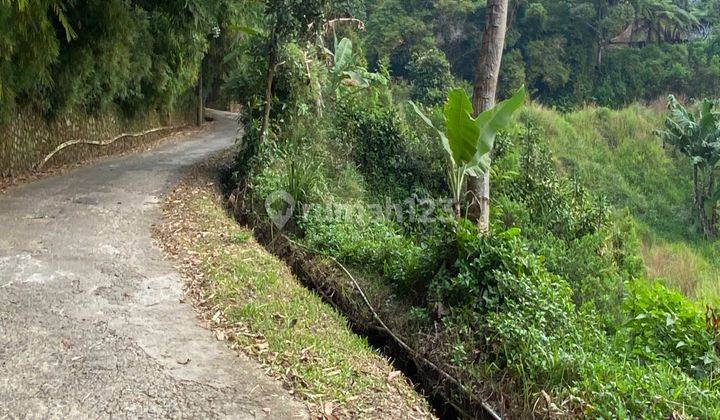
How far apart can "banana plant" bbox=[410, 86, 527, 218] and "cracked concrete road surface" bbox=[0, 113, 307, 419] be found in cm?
371

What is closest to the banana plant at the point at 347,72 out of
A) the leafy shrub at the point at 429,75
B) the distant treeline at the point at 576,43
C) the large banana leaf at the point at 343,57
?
the large banana leaf at the point at 343,57

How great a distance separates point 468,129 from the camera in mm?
6910

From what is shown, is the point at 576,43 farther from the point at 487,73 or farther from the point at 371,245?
the point at 371,245

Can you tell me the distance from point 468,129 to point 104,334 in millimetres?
4610

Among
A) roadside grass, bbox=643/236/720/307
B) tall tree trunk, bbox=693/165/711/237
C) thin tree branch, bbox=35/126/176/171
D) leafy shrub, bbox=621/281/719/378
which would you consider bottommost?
roadside grass, bbox=643/236/720/307

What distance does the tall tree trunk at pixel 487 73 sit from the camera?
8.20 meters

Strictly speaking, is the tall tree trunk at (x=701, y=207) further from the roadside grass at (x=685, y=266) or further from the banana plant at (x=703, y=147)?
the roadside grass at (x=685, y=266)

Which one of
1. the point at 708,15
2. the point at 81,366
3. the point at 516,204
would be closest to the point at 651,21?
the point at 708,15

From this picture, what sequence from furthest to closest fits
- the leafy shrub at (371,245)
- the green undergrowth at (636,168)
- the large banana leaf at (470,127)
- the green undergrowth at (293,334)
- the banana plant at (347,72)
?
the green undergrowth at (636,168) → the banana plant at (347,72) → the large banana leaf at (470,127) → the leafy shrub at (371,245) → the green undergrowth at (293,334)

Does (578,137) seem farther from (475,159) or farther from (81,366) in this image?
(81,366)

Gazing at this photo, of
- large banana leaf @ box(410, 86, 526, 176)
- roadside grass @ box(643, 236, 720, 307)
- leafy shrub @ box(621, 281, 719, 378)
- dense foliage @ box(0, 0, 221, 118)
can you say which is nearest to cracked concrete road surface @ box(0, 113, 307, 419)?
dense foliage @ box(0, 0, 221, 118)

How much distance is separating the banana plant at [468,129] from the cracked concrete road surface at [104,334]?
371cm

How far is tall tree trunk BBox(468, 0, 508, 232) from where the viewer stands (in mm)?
8195

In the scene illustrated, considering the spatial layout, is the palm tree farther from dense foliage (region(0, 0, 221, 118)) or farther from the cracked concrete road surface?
the cracked concrete road surface
